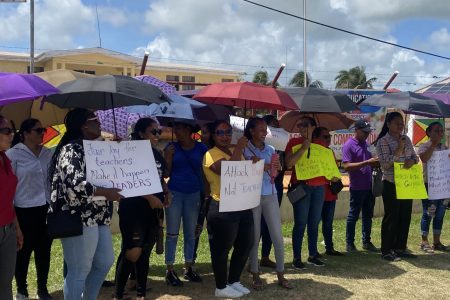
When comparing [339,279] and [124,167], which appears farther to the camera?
[339,279]

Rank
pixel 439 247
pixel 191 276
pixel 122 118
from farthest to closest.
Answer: pixel 439 247
pixel 122 118
pixel 191 276

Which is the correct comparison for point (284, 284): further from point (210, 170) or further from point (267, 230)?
point (210, 170)

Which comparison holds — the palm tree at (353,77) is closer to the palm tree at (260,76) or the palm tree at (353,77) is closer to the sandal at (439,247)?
the palm tree at (260,76)

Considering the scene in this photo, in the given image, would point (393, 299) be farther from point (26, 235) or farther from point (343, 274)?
point (26, 235)

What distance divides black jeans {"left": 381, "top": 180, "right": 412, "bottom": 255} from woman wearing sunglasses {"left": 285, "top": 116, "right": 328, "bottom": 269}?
0.98 m

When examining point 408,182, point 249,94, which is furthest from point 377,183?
point 249,94

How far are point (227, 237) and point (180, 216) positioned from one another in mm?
760

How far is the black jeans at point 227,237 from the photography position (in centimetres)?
489

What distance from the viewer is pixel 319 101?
230 inches

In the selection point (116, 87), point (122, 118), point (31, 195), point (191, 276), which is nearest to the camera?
point (116, 87)

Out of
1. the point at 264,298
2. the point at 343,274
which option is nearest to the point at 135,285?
the point at 264,298

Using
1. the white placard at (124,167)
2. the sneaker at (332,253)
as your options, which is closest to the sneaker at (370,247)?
the sneaker at (332,253)

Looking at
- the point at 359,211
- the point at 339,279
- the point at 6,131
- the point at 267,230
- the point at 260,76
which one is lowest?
the point at 339,279

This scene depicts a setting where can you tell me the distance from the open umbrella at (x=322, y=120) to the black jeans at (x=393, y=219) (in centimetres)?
102
